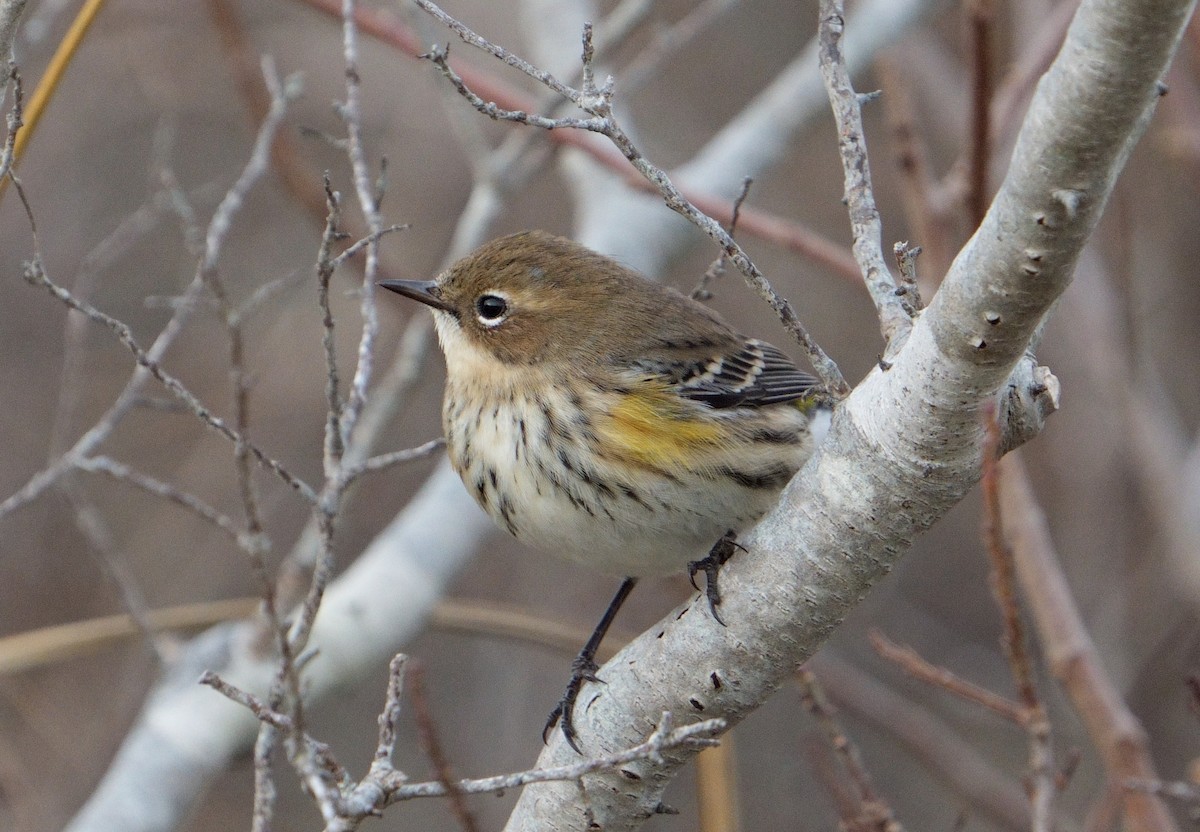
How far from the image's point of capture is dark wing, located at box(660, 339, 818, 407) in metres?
3.48

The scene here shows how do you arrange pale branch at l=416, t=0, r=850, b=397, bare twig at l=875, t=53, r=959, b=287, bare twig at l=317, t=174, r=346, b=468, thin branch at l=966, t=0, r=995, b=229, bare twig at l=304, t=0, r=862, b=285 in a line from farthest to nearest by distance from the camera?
1. bare twig at l=304, t=0, r=862, b=285
2. bare twig at l=875, t=53, r=959, b=287
3. thin branch at l=966, t=0, r=995, b=229
4. bare twig at l=317, t=174, r=346, b=468
5. pale branch at l=416, t=0, r=850, b=397

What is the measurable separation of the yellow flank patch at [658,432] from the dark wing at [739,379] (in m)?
0.11

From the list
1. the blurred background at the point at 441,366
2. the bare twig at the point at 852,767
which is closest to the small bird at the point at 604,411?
the bare twig at the point at 852,767

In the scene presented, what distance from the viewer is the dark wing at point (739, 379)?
3.48 m

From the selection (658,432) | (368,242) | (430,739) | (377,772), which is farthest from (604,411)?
(377,772)

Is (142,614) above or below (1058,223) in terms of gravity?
above

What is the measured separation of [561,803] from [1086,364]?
3.89 metres

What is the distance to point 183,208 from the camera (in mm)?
3098

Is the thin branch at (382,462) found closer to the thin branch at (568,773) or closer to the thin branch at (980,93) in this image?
the thin branch at (568,773)

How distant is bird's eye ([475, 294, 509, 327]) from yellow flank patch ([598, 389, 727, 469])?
585 mm

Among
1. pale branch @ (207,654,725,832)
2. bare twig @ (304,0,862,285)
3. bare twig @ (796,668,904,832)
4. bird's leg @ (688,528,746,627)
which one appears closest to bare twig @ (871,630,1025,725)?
bare twig @ (796,668,904,832)

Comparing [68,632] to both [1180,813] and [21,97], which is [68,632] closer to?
[21,97]

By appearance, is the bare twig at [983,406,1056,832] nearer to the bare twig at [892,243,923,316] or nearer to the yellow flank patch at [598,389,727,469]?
the bare twig at [892,243,923,316]

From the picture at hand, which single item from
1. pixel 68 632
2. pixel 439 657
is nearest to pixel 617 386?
pixel 68 632
